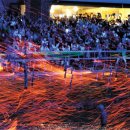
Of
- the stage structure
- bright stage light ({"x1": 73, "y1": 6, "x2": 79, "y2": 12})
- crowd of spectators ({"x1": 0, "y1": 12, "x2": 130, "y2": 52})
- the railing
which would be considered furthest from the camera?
bright stage light ({"x1": 73, "y1": 6, "x2": 79, "y2": 12})

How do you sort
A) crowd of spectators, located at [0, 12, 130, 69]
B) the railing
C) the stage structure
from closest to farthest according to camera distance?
the stage structure < the railing < crowd of spectators, located at [0, 12, 130, 69]

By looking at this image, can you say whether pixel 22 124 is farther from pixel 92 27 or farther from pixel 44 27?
pixel 92 27

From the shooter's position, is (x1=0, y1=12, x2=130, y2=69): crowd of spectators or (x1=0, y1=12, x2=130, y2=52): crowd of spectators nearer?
(x1=0, y1=12, x2=130, y2=69): crowd of spectators

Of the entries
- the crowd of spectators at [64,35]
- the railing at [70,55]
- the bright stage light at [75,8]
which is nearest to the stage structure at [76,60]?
the railing at [70,55]

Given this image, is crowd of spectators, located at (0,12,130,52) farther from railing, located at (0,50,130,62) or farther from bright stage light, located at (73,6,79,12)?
bright stage light, located at (73,6,79,12)

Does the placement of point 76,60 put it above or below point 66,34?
below

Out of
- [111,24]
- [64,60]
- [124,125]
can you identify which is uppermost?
[111,24]

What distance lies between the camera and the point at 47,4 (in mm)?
37469

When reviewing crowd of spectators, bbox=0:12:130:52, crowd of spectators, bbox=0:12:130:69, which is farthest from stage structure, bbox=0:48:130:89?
crowd of spectators, bbox=0:12:130:52

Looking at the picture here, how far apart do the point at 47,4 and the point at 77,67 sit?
16.8 metres

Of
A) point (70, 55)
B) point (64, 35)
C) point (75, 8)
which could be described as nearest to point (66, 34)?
point (64, 35)

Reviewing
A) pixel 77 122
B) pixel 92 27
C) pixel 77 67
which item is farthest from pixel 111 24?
pixel 77 122

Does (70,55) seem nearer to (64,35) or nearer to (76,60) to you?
(76,60)

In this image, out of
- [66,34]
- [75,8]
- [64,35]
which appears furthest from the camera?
[75,8]
